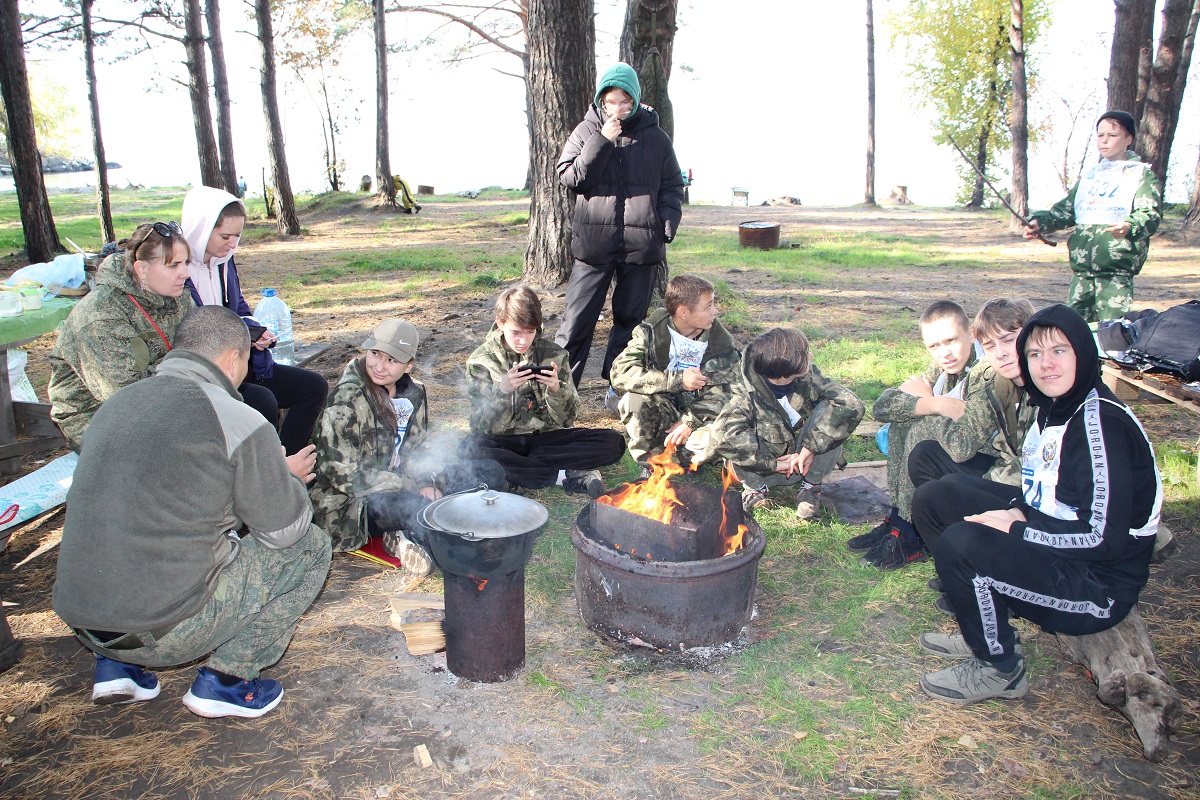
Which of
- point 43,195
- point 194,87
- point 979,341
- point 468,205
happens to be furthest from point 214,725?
point 468,205

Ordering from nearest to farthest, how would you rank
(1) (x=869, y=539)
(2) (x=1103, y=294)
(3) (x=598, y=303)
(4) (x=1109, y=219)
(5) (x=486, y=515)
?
(5) (x=486, y=515) → (1) (x=869, y=539) → (3) (x=598, y=303) → (4) (x=1109, y=219) → (2) (x=1103, y=294)

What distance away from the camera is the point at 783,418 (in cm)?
454

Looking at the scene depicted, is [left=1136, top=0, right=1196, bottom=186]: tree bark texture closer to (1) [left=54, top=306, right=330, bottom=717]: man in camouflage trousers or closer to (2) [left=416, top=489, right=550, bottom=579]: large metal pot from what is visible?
(2) [left=416, top=489, right=550, bottom=579]: large metal pot

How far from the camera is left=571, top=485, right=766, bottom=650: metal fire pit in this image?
3184 mm

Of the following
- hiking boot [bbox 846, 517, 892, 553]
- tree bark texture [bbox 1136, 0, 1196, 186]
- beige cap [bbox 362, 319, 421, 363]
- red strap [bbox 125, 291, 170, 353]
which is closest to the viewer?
red strap [bbox 125, 291, 170, 353]

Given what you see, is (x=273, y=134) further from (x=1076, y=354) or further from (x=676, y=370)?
(x=1076, y=354)

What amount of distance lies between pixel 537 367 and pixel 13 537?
3.08 meters

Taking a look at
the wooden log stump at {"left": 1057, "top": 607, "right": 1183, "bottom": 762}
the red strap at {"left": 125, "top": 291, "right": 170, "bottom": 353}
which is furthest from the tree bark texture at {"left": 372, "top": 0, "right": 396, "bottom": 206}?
the wooden log stump at {"left": 1057, "top": 607, "right": 1183, "bottom": 762}

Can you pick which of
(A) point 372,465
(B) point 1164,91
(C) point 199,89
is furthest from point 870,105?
(A) point 372,465

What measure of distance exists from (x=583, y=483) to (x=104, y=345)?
2681mm

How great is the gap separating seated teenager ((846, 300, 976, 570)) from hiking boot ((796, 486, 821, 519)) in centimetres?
35

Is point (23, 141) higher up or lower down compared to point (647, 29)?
lower down

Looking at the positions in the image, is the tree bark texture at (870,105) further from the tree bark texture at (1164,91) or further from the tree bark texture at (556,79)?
the tree bark texture at (556,79)

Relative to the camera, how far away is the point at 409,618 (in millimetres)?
3348
